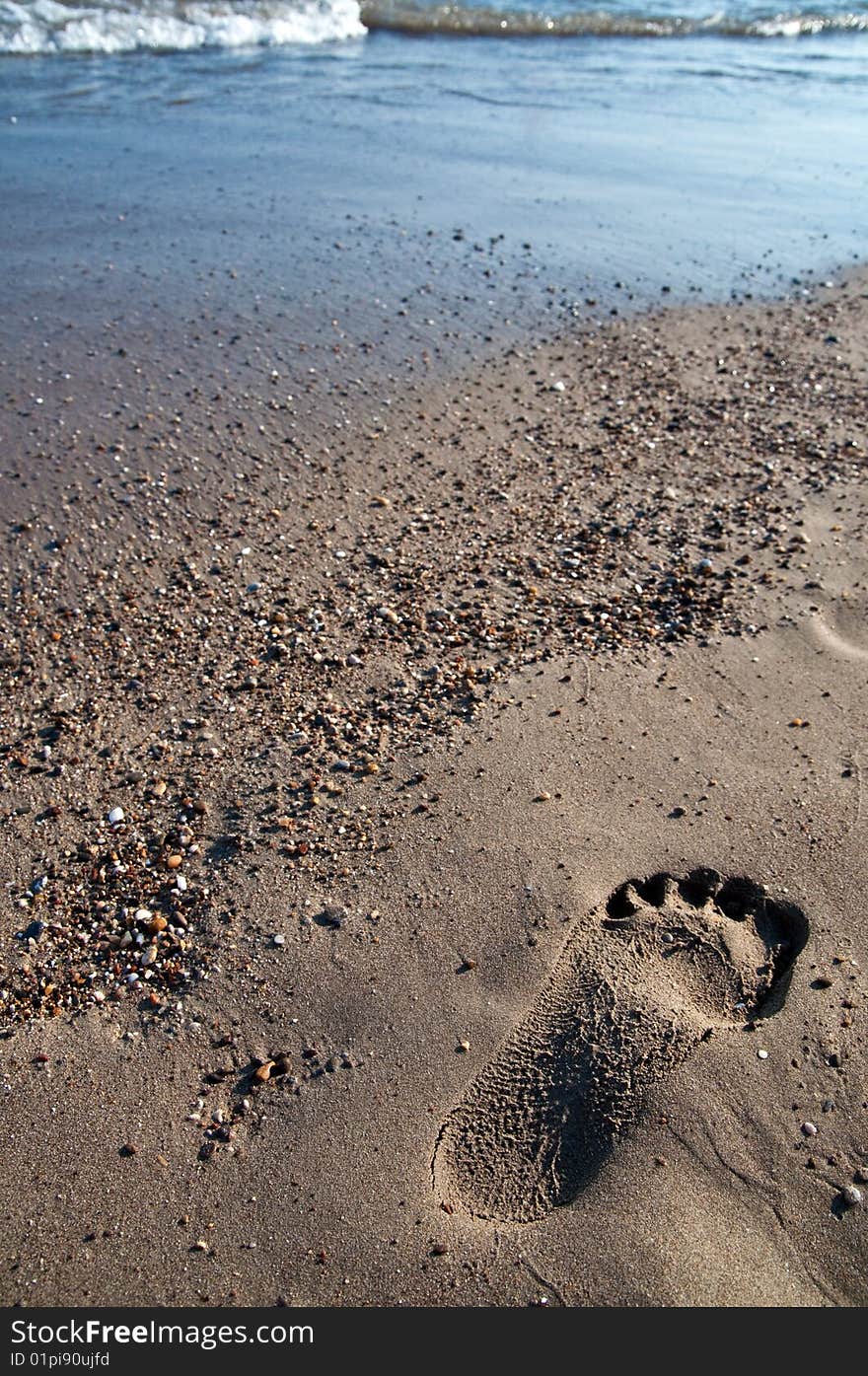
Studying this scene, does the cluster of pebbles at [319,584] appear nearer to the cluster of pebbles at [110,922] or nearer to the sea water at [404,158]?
the cluster of pebbles at [110,922]

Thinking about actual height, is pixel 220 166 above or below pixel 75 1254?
above

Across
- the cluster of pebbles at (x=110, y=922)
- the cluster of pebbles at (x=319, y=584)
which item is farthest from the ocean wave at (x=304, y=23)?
the cluster of pebbles at (x=110, y=922)

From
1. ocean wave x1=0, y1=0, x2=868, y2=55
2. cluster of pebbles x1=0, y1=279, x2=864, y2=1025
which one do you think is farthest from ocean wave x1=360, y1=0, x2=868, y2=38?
cluster of pebbles x1=0, y1=279, x2=864, y2=1025

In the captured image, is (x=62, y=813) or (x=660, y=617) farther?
(x=660, y=617)

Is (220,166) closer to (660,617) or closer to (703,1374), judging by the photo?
(660,617)

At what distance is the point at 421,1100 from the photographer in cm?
277

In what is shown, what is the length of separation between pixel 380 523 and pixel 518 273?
320 centimetres

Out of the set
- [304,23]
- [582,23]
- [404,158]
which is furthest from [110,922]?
[582,23]

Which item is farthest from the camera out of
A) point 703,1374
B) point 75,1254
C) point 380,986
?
point 380,986

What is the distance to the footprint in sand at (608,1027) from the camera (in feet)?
8.59

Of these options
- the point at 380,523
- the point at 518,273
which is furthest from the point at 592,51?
the point at 380,523

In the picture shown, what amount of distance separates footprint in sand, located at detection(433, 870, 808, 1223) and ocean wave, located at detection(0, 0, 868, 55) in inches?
540

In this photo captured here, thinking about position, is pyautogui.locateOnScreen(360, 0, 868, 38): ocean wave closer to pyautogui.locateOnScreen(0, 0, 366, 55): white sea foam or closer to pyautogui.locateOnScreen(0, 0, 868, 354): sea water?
Result: pyautogui.locateOnScreen(0, 0, 868, 354): sea water

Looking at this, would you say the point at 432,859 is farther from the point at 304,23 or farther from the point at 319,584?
the point at 304,23
